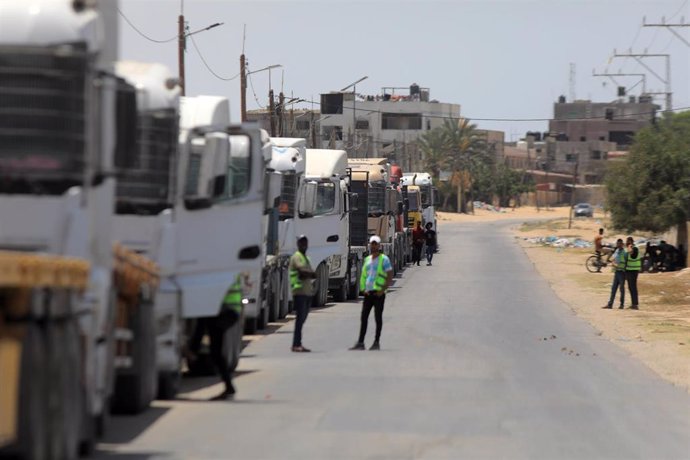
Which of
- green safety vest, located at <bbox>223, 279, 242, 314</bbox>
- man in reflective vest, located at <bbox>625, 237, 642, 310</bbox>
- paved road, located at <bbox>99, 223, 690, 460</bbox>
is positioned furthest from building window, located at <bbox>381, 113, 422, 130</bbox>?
green safety vest, located at <bbox>223, 279, 242, 314</bbox>

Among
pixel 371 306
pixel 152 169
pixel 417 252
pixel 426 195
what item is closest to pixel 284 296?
pixel 371 306

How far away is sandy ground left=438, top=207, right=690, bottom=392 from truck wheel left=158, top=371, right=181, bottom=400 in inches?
281

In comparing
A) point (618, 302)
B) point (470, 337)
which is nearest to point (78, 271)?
point (470, 337)

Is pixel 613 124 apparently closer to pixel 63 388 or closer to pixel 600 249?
pixel 600 249

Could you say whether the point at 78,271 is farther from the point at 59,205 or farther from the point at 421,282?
the point at 421,282

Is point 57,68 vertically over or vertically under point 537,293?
over

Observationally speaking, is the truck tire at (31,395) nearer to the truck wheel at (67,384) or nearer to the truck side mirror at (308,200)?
the truck wheel at (67,384)

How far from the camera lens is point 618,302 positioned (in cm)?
3806

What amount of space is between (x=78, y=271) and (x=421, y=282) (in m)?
35.0

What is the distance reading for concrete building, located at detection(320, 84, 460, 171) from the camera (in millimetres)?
140375

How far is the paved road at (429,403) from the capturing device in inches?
489

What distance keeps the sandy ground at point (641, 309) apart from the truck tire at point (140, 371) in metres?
8.21

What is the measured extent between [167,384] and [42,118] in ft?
18.2

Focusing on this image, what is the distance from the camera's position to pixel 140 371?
43.6ft
